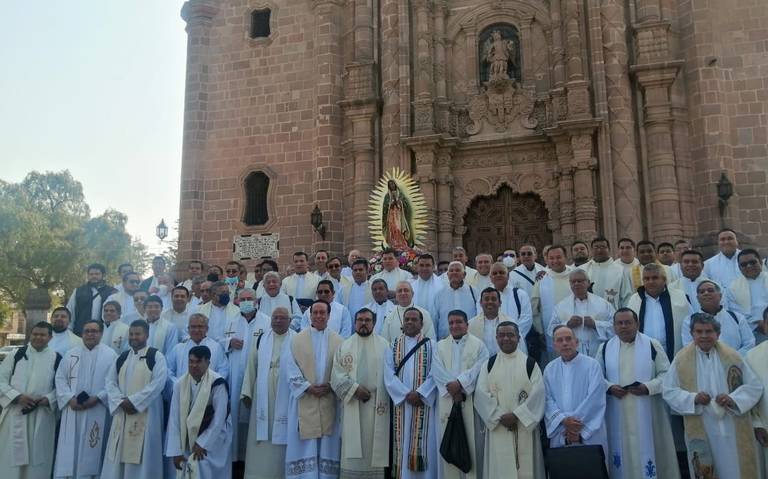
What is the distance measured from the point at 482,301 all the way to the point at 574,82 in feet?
27.7

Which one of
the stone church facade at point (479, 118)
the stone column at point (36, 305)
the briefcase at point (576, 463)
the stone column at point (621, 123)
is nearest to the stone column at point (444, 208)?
the stone church facade at point (479, 118)

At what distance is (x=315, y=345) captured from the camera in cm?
711

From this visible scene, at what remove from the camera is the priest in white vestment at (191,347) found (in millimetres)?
7176

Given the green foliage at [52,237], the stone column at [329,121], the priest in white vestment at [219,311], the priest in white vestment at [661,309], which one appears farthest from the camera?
the green foliage at [52,237]

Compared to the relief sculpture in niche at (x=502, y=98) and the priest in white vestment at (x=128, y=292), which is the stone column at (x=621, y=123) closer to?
the relief sculpture in niche at (x=502, y=98)

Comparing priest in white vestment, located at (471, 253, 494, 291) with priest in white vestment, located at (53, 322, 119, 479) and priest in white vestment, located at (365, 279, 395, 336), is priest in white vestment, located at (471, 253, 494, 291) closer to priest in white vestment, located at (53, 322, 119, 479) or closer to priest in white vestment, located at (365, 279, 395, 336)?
priest in white vestment, located at (365, 279, 395, 336)

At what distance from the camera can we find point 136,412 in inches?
271

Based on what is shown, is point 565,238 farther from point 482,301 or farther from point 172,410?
point 172,410

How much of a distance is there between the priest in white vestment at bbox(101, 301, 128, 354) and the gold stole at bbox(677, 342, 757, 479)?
625 cm

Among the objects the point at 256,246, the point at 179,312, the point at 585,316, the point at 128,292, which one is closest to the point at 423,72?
the point at 256,246

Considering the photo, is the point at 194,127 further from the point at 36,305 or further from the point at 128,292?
the point at 128,292

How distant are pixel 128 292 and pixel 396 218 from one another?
15.7ft

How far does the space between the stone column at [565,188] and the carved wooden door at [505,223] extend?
616 mm

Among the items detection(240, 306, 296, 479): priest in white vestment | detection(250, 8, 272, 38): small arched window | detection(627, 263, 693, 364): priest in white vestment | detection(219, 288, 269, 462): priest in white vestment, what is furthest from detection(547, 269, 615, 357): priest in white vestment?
detection(250, 8, 272, 38): small arched window
